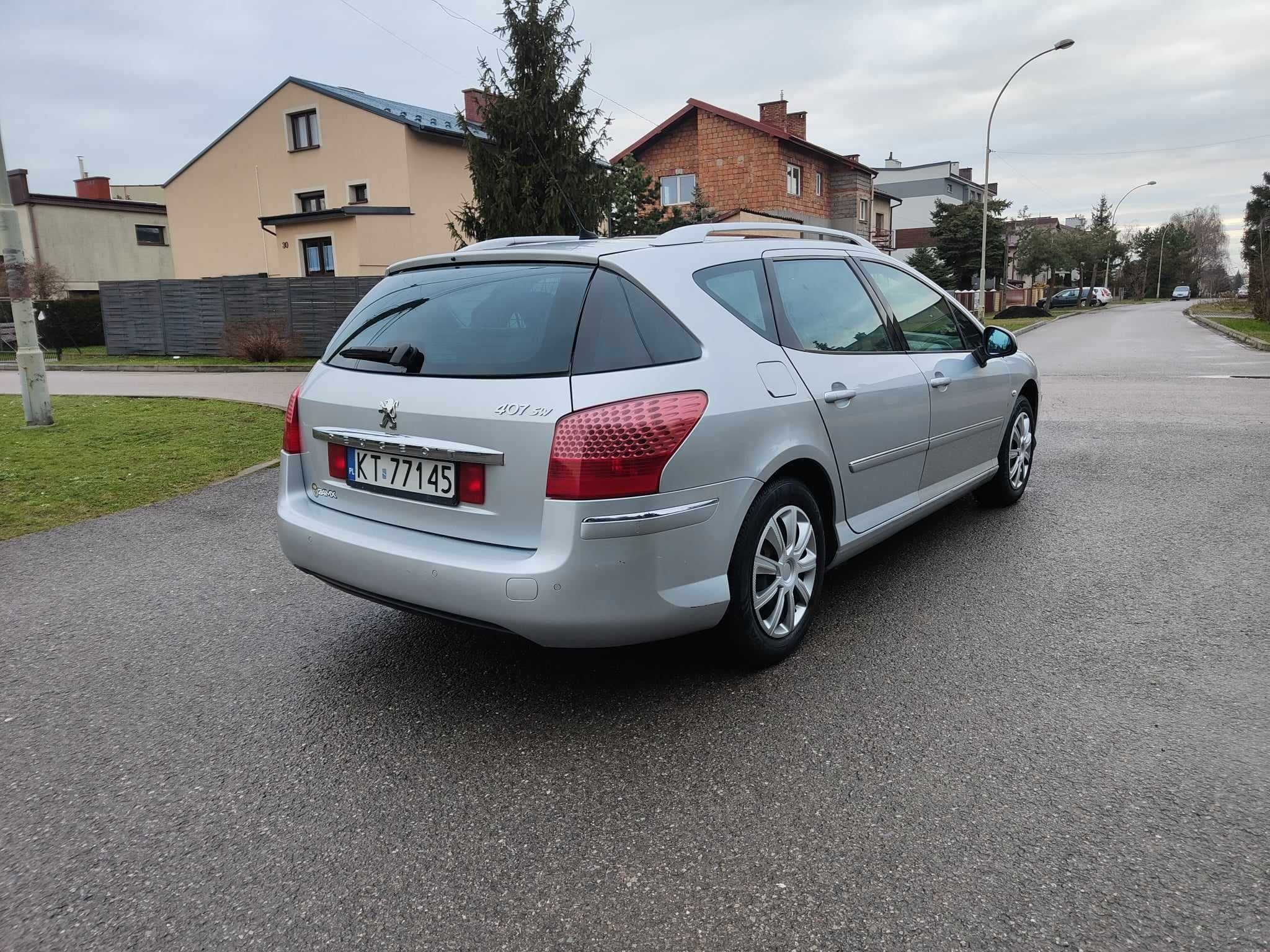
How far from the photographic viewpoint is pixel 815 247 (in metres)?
4.27

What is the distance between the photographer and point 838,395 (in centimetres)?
376

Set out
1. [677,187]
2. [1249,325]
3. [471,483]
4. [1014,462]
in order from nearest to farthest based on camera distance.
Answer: [471,483] < [1014,462] < [1249,325] < [677,187]

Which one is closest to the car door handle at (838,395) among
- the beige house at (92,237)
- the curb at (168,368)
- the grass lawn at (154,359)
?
the curb at (168,368)

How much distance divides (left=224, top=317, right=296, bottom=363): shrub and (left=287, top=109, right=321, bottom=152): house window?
9.55 m

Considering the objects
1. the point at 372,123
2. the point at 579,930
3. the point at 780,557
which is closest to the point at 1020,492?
the point at 780,557

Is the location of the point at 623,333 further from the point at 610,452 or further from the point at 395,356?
the point at 395,356

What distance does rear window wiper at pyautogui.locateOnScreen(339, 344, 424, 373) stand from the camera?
3277 mm

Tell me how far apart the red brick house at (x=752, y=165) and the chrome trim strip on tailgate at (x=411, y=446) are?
33370mm

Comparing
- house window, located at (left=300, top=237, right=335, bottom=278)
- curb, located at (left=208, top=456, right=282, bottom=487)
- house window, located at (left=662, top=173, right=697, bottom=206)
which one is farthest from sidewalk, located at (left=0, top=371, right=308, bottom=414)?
house window, located at (left=662, top=173, right=697, bottom=206)

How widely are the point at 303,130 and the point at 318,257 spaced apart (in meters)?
5.70

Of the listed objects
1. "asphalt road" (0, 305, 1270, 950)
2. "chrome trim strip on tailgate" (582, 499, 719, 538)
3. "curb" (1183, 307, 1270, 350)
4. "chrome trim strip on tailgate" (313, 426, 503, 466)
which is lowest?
"asphalt road" (0, 305, 1270, 950)

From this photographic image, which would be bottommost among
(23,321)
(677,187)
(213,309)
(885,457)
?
(885,457)

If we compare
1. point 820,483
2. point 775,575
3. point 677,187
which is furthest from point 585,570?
point 677,187

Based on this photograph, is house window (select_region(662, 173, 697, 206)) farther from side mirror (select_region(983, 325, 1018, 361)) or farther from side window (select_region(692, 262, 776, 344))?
side window (select_region(692, 262, 776, 344))
